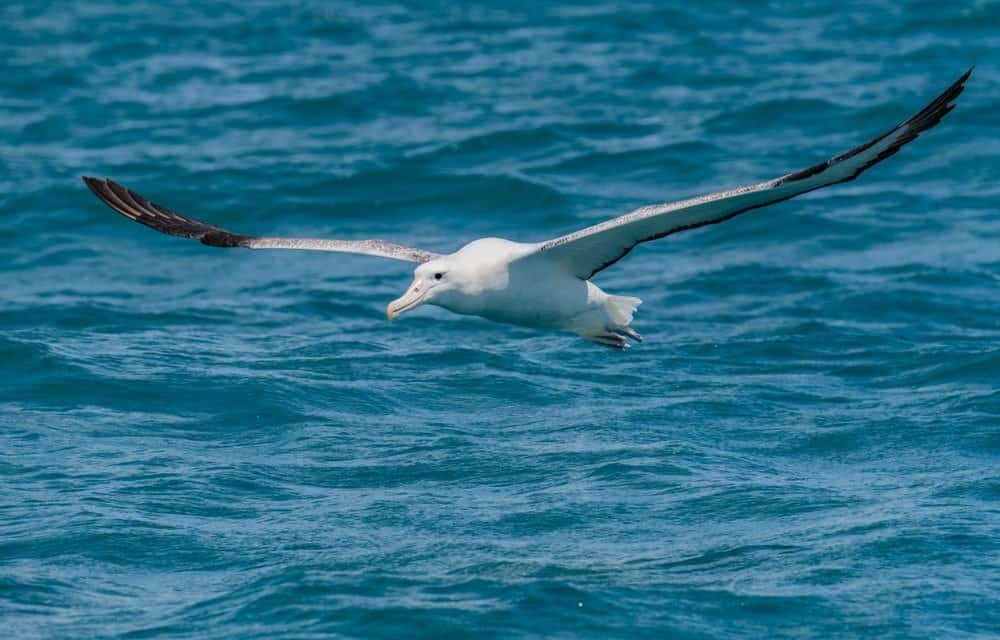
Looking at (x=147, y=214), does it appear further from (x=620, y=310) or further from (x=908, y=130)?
(x=908, y=130)

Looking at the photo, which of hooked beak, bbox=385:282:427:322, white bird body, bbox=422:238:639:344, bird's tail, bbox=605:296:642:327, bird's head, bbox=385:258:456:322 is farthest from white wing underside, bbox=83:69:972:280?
hooked beak, bbox=385:282:427:322

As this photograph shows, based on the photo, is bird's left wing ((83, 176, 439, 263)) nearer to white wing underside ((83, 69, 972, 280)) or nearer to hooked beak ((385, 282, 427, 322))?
A: white wing underside ((83, 69, 972, 280))

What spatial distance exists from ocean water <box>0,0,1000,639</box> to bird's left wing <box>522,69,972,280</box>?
1834 millimetres

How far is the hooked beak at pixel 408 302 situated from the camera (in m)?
11.6

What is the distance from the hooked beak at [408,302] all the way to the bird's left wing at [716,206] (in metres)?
0.79

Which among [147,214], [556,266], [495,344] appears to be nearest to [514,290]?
[556,266]

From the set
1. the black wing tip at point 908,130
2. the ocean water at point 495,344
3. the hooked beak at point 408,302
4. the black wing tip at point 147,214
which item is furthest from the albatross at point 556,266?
the ocean water at point 495,344

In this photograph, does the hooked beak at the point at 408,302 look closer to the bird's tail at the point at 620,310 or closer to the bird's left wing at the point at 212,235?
the bird's left wing at the point at 212,235

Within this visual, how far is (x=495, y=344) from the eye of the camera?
1700cm

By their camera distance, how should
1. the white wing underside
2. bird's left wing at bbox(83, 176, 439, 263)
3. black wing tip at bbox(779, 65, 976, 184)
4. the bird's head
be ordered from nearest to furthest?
1. black wing tip at bbox(779, 65, 976, 184)
2. the white wing underside
3. the bird's head
4. bird's left wing at bbox(83, 176, 439, 263)

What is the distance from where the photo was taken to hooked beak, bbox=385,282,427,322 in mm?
11568

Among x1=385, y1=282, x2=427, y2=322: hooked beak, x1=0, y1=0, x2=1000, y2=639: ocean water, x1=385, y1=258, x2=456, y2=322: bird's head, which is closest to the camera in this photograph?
x1=0, y1=0, x2=1000, y2=639: ocean water

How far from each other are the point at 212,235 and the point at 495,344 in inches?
170

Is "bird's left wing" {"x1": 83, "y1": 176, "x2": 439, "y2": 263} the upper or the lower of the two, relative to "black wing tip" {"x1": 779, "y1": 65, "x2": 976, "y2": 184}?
lower
